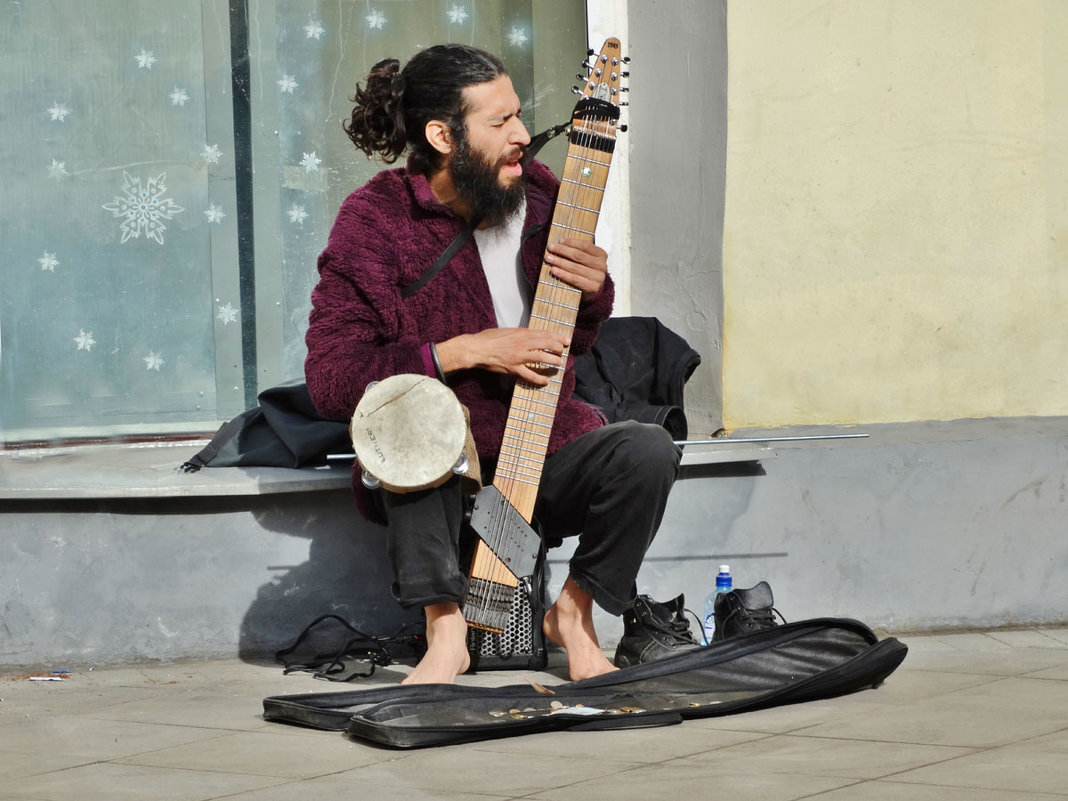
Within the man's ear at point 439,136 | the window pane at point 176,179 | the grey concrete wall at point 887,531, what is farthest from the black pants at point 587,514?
the window pane at point 176,179

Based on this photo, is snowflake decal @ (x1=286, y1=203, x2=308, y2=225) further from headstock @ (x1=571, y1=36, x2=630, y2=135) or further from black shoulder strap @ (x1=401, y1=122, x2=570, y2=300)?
headstock @ (x1=571, y1=36, x2=630, y2=135)

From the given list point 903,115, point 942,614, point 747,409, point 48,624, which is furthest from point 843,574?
point 48,624

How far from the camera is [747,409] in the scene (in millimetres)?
4617

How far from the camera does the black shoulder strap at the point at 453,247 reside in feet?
12.0

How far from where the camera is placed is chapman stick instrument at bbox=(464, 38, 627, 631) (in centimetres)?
348

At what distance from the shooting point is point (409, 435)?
10.9 ft

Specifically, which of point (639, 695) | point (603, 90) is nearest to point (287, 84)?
point (603, 90)

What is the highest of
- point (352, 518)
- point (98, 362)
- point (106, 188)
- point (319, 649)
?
point (106, 188)

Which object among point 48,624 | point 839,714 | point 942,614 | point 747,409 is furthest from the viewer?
point 747,409

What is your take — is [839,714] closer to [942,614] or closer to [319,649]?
[942,614]

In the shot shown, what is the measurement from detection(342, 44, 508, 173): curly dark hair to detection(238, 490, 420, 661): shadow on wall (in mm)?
933

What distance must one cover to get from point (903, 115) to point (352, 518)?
197cm

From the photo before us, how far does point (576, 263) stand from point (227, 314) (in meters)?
1.75

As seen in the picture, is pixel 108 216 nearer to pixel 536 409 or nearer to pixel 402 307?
pixel 402 307
